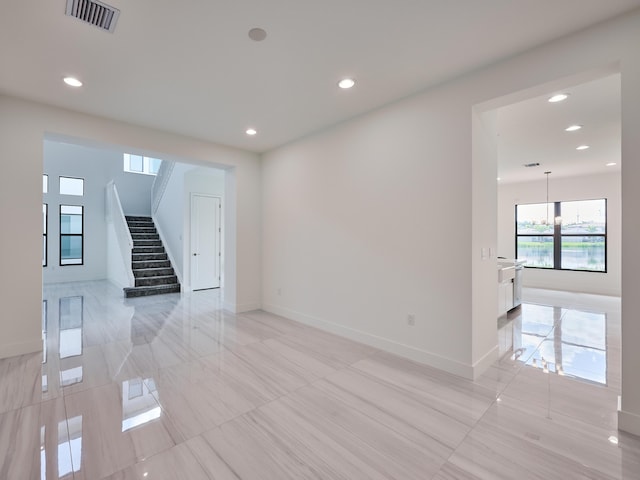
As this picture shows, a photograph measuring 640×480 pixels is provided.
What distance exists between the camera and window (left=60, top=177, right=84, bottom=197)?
8.60m

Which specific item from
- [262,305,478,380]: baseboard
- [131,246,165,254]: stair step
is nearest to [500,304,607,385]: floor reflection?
[262,305,478,380]: baseboard

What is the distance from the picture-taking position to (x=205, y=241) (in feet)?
23.3

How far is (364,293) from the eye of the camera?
3.57 metres

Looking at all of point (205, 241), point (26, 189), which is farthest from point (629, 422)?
point (205, 241)

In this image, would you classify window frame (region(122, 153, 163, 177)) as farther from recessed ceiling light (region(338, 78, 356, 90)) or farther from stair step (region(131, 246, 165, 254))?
recessed ceiling light (region(338, 78, 356, 90))

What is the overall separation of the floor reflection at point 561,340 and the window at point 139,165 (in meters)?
10.7

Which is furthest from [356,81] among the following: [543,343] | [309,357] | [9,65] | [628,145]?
[543,343]

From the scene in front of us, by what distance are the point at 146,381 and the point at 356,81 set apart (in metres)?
3.41

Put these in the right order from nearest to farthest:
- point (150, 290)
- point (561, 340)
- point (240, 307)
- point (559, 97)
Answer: point (559, 97) → point (561, 340) → point (240, 307) → point (150, 290)

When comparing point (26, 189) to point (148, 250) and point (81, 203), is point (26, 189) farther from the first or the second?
point (81, 203)

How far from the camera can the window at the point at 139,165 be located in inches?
384

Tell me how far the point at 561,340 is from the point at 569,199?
17.2 feet

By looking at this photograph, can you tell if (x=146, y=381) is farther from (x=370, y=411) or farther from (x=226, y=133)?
(x=226, y=133)

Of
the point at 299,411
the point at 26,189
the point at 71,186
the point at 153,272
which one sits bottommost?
the point at 299,411
